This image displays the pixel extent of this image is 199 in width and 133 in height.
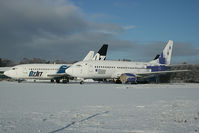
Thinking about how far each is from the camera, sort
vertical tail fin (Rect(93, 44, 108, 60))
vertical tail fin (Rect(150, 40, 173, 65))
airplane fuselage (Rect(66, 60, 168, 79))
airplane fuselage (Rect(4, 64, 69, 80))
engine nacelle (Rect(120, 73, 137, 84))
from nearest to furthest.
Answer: airplane fuselage (Rect(66, 60, 168, 79)) < engine nacelle (Rect(120, 73, 137, 84)) < airplane fuselage (Rect(4, 64, 69, 80)) < vertical tail fin (Rect(150, 40, 173, 65)) < vertical tail fin (Rect(93, 44, 108, 60))

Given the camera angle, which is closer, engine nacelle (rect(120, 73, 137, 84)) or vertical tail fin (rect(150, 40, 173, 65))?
engine nacelle (rect(120, 73, 137, 84))

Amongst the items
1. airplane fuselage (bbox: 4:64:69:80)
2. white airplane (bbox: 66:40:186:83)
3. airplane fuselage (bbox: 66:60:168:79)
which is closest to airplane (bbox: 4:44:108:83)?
airplane fuselage (bbox: 4:64:69:80)

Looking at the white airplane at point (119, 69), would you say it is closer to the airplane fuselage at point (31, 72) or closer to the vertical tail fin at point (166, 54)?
the vertical tail fin at point (166, 54)

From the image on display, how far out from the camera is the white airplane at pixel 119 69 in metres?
29.8

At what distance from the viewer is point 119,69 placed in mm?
32312

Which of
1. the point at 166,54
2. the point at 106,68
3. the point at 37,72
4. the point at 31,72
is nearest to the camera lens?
the point at 106,68

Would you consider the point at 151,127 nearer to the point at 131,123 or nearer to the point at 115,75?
the point at 131,123

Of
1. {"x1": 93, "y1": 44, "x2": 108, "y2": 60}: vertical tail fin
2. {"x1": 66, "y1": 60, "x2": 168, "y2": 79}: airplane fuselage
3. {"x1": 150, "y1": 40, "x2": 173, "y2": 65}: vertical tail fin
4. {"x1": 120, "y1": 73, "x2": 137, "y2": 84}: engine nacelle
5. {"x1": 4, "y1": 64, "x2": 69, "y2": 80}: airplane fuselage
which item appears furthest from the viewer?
{"x1": 93, "y1": 44, "x2": 108, "y2": 60}: vertical tail fin

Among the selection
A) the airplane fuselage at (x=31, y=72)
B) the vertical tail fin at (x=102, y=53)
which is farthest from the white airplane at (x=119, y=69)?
the vertical tail fin at (x=102, y=53)

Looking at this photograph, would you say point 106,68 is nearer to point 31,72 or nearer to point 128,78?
point 128,78

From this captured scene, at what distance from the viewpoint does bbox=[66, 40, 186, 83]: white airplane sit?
97.9 feet

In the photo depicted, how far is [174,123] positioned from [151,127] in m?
0.81

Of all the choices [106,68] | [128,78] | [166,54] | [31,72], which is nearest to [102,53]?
[166,54]

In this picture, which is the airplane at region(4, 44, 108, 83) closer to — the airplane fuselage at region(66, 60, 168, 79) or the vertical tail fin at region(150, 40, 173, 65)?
the airplane fuselage at region(66, 60, 168, 79)
